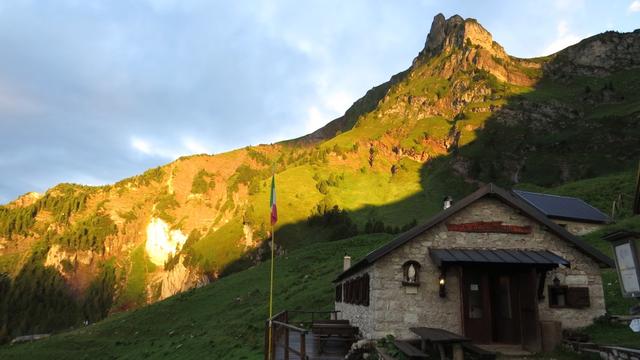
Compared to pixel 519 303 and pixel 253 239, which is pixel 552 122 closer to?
pixel 253 239

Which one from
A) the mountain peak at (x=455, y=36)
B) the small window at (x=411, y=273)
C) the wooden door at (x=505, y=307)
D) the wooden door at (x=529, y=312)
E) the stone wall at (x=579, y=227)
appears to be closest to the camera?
the wooden door at (x=529, y=312)

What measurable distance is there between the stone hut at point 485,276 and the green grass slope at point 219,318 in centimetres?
941

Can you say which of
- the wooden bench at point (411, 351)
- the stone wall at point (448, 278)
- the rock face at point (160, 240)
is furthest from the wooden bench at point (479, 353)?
the rock face at point (160, 240)

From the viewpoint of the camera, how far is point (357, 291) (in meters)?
23.9

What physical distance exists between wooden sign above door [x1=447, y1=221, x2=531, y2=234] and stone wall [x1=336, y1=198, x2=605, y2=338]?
6.7 inches

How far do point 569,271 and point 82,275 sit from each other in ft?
530

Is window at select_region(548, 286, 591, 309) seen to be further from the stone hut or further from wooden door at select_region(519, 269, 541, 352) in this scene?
wooden door at select_region(519, 269, 541, 352)

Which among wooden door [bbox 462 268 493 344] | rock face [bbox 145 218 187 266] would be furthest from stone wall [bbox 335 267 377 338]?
rock face [bbox 145 218 187 266]

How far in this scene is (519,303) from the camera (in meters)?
20.0

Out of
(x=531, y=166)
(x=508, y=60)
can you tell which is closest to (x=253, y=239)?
(x=531, y=166)

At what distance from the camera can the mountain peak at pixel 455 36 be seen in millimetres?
170750

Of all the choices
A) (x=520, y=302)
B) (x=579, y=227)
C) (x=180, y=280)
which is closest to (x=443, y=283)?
(x=520, y=302)

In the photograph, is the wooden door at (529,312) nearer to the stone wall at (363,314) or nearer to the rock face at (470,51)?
the stone wall at (363,314)

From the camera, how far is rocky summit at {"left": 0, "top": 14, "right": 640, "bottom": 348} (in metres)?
97.9
